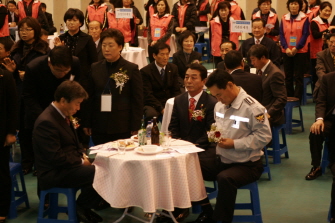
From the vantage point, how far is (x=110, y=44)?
15.8ft

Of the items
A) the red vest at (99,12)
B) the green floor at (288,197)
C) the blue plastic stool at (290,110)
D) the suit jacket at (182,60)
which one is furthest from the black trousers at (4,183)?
the red vest at (99,12)

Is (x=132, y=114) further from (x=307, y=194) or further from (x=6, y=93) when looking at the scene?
(x=307, y=194)

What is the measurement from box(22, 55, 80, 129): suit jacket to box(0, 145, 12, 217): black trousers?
0.55 meters

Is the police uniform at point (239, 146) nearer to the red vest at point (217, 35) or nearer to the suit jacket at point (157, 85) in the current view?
the suit jacket at point (157, 85)

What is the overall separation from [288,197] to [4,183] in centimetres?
246

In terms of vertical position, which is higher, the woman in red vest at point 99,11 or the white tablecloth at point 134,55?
the woman in red vest at point 99,11

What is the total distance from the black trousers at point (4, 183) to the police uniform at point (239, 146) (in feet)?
5.30

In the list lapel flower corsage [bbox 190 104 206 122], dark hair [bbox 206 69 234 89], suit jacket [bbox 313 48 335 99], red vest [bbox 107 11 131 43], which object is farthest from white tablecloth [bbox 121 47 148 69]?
dark hair [bbox 206 69 234 89]

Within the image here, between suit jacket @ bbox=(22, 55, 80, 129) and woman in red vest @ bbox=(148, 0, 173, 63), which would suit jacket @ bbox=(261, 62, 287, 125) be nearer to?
suit jacket @ bbox=(22, 55, 80, 129)

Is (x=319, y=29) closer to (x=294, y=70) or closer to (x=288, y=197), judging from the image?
(x=294, y=70)

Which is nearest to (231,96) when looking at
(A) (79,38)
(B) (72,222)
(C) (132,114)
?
(C) (132,114)

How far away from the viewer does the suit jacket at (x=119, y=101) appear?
4848 mm

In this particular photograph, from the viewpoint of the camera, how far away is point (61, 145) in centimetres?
400

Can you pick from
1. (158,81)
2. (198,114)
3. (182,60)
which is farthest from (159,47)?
(198,114)
